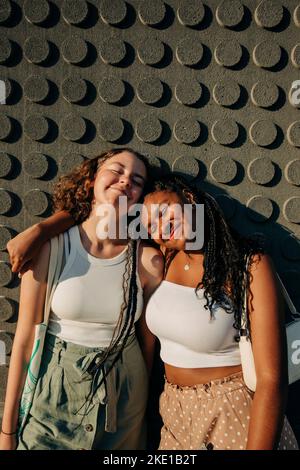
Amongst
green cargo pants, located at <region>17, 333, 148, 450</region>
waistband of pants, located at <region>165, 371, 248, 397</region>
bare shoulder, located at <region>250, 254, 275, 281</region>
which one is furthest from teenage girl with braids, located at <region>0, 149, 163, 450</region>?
bare shoulder, located at <region>250, 254, 275, 281</region>

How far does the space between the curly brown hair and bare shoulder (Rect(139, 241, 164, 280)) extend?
390 millimetres

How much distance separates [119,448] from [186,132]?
5.97 ft

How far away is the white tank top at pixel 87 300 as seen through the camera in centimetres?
212

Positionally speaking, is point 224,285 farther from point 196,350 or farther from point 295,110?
point 295,110

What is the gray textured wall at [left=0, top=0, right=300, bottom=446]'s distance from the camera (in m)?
2.45

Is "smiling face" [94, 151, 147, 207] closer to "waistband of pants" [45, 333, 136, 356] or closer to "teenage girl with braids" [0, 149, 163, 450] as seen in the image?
"teenage girl with braids" [0, 149, 163, 450]

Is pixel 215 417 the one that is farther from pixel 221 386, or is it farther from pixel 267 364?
pixel 267 364

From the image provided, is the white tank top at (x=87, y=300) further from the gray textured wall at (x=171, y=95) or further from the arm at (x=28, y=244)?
the gray textured wall at (x=171, y=95)

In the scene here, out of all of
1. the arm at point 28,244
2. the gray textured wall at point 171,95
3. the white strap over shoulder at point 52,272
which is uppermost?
the gray textured wall at point 171,95

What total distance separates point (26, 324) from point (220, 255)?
1.06 meters

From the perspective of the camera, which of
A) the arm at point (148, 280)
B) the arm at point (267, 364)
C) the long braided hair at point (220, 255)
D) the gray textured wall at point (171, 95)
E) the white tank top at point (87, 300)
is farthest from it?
the gray textured wall at point (171, 95)

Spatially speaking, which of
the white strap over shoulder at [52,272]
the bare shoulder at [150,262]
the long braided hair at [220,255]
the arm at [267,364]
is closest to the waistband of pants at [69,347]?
the white strap over shoulder at [52,272]

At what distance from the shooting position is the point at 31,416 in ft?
6.98
